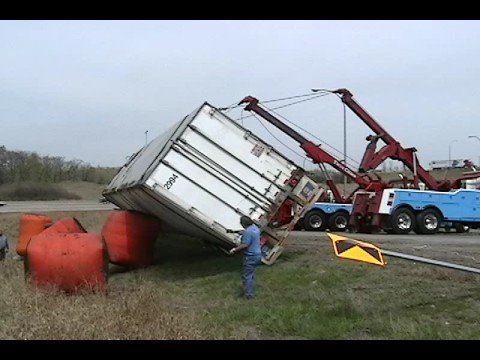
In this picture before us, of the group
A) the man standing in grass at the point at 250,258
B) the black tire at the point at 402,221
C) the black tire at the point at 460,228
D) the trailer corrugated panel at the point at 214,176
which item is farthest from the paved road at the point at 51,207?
the man standing in grass at the point at 250,258

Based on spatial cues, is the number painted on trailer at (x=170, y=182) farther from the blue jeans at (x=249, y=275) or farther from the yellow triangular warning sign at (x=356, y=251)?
the yellow triangular warning sign at (x=356, y=251)

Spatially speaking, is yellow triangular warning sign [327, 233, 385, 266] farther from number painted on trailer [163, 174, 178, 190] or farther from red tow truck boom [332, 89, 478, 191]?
red tow truck boom [332, 89, 478, 191]

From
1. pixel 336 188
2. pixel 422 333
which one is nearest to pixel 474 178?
pixel 336 188

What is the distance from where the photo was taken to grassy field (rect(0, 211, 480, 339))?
286 inches

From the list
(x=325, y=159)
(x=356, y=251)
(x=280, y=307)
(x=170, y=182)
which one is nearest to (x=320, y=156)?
(x=325, y=159)

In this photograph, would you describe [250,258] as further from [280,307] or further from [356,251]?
[356,251]

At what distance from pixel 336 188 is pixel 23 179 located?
56244 millimetres

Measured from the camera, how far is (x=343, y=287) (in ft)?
32.7

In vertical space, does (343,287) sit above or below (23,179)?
above

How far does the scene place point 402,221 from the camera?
19.3 meters

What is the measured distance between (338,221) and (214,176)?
35.1 ft

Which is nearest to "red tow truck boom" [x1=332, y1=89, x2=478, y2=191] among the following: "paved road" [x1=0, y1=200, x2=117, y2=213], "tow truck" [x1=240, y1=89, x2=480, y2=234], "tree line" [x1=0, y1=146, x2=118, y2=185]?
"tow truck" [x1=240, y1=89, x2=480, y2=234]

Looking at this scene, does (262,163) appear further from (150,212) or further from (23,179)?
(23,179)
